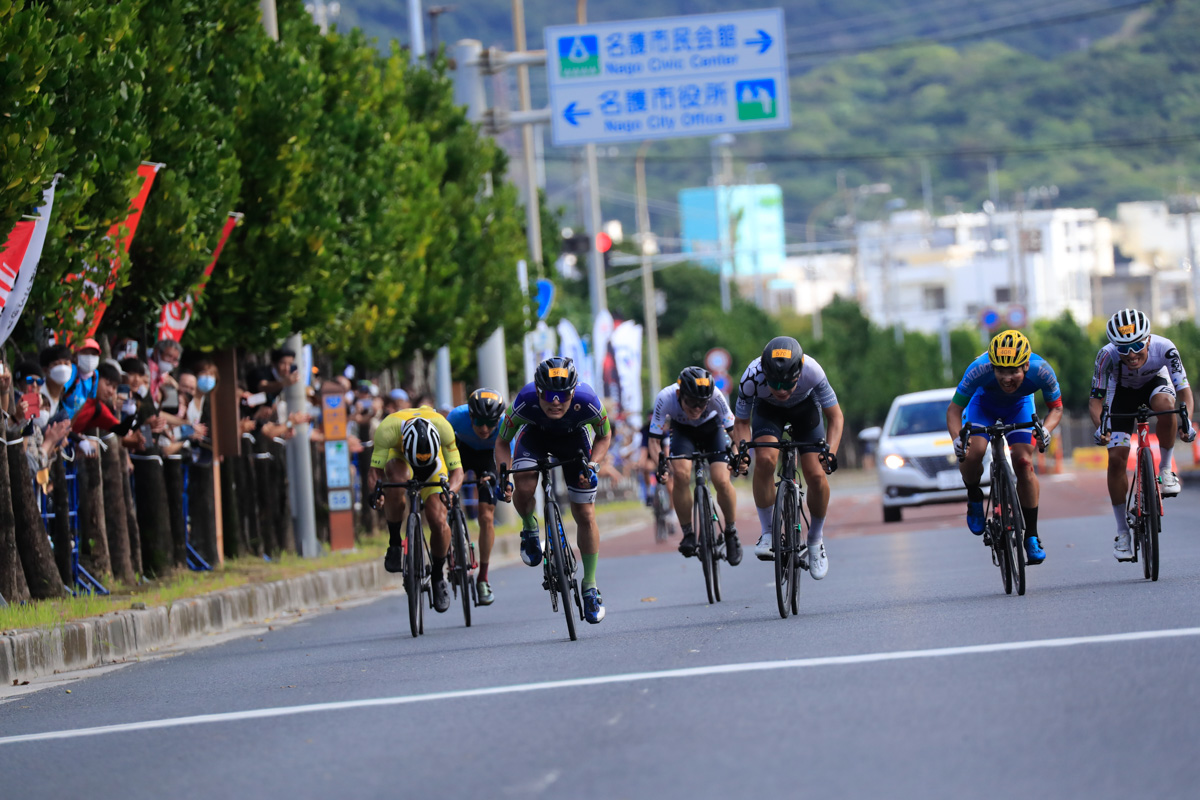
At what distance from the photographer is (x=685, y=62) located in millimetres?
29172

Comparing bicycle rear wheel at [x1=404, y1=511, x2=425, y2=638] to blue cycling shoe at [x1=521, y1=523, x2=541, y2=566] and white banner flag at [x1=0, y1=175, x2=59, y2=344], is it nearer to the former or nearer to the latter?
blue cycling shoe at [x1=521, y1=523, x2=541, y2=566]

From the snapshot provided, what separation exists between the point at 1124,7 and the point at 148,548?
24.9 m

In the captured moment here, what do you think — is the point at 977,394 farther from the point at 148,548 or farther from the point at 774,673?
the point at 148,548

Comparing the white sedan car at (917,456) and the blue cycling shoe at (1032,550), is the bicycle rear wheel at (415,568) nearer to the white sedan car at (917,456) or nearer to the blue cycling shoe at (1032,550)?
the blue cycling shoe at (1032,550)

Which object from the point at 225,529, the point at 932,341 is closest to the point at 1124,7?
the point at 225,529

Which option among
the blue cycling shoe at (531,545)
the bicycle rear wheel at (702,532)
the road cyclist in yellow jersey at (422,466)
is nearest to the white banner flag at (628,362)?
the bicycle rear wheel at (702,532)

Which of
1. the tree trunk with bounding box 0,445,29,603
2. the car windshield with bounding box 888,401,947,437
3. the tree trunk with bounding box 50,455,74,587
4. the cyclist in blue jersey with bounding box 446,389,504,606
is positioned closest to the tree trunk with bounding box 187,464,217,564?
the tree trunk with bounding box 50,455,74,587

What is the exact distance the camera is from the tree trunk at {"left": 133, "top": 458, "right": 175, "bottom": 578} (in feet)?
56.7

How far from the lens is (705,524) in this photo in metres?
14.4

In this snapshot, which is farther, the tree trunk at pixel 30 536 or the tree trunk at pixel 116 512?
the tree trunk at pixel 116 512

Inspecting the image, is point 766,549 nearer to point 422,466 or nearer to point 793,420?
point 793,420

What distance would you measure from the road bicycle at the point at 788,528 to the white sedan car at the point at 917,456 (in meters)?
13.1

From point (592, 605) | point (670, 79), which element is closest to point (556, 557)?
point (592, 605)

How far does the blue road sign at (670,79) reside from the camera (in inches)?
1147
